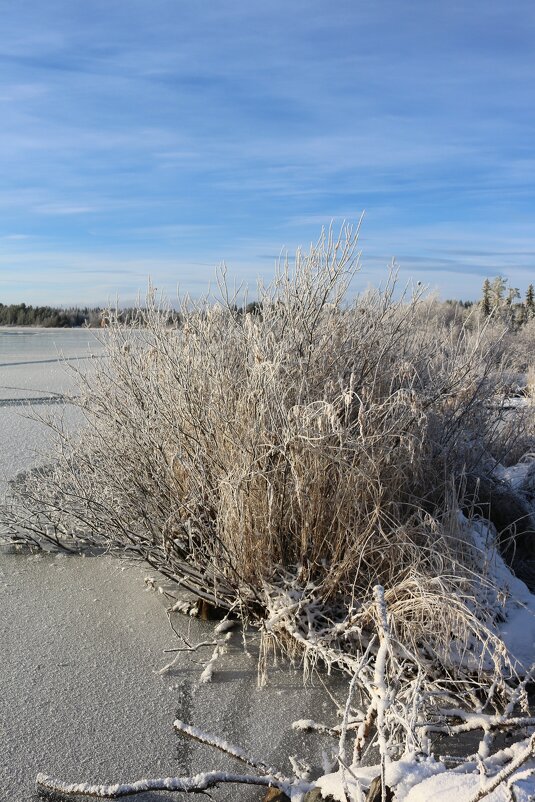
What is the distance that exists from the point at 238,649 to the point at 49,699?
978mm

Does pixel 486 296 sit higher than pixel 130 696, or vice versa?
pixel 486 296

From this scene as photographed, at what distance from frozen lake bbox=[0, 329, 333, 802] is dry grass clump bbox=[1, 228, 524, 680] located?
1.09 feet

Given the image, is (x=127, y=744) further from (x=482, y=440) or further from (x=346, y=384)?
(x=482, y=440)

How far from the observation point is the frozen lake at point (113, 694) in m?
2.92

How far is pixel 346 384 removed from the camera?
163 inches

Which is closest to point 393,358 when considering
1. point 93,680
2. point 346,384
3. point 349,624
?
point 346,384

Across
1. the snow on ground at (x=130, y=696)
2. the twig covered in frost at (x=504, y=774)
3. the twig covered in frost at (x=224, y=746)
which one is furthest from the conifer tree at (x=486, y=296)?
the twig covered in frost at (x=504, y=774)

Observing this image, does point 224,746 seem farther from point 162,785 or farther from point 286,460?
point 286,460

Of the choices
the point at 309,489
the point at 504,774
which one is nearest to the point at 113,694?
the point at 309,489

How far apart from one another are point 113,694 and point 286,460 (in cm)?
130

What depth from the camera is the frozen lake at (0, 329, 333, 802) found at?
2.92 metres

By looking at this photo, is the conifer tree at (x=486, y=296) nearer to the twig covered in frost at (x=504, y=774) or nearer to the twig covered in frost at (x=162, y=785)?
the twig covered in frost at (x=162, y=785)

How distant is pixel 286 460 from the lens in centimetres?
366

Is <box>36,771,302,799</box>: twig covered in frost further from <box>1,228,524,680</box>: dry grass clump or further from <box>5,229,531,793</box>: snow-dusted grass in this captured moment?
<box>1,228,524,680</box>: dry grass clump
